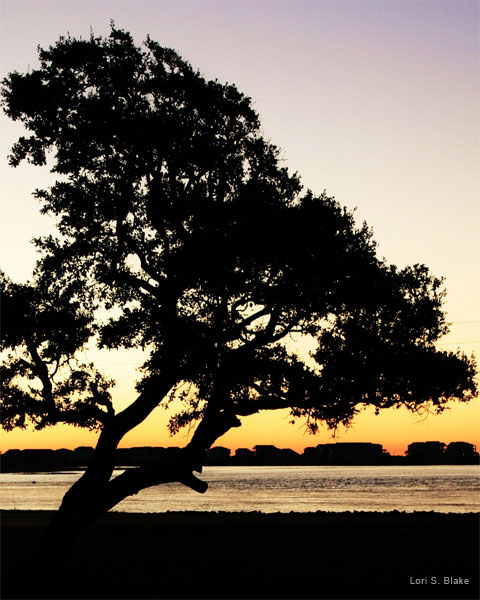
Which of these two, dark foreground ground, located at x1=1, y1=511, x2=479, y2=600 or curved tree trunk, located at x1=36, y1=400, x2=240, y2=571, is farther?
curved tree trunk, located at x1=36, y1=400, x2=240, y2=571

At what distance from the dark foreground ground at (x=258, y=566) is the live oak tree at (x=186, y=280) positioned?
288 cm

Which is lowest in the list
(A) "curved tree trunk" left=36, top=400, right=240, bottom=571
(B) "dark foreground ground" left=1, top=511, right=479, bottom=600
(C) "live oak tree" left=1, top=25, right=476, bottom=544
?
(B) "dark foreground ground" left=1, top=511, right=479, bottom=600

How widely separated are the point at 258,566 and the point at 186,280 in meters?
11.4

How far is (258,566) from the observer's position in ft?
86.7

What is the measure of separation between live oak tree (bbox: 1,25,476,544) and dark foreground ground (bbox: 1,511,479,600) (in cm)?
288

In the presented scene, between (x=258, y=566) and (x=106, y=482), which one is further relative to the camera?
(x=258, y=566)

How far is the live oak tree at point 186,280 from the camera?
22.0 metres

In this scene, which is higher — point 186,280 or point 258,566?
point 186,280

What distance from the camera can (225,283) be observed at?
21922 mm

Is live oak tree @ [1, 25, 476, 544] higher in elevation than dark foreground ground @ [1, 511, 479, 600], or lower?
higher

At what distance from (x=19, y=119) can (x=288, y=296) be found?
10388mm

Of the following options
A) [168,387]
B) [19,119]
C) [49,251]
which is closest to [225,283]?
[168,387]

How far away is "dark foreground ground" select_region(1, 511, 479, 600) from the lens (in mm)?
21203

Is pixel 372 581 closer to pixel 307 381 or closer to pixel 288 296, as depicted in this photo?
pixel 307 381
